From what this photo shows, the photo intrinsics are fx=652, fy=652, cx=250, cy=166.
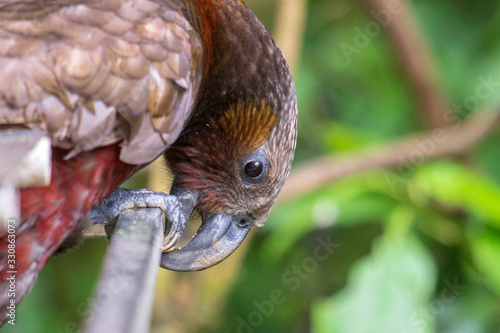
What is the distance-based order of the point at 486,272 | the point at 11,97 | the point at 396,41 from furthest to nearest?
1. the point at 396,41
2. the point at 486,272
3. the point at 11,97

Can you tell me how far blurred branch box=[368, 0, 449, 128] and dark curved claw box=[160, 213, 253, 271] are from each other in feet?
4.83

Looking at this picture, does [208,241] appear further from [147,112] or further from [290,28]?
[290,28]

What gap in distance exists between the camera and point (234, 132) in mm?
1469

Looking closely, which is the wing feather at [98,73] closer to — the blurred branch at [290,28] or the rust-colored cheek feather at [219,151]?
the rust-colored cheek feather at [219,151]

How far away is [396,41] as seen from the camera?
8.95 feet

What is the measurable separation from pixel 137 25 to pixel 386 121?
6.52ft

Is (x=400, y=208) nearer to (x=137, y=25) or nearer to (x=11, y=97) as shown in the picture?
(x=137, y=25)

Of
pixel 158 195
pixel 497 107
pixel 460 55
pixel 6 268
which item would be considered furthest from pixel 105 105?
pixel 460 55

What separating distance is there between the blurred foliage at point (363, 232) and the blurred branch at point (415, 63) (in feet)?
0.38

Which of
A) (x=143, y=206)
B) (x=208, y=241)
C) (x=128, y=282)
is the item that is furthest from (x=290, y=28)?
(x=128, y=282)

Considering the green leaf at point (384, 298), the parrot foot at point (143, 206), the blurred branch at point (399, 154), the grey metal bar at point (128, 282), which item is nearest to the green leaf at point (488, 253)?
the green leaf at point (384, 298)

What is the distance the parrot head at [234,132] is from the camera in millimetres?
1449

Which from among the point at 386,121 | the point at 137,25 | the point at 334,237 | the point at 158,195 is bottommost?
the point at 334,237

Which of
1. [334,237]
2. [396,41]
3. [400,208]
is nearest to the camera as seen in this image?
[400,208]
